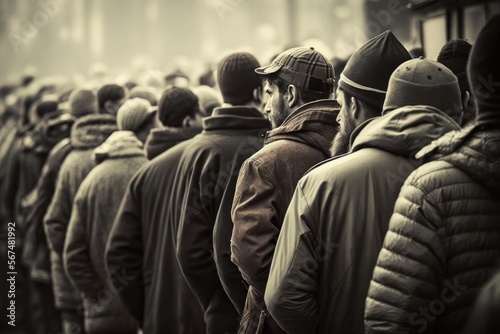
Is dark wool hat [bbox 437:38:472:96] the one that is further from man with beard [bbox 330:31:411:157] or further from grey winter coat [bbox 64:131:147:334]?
grey winter coat [bbox 64:131:147:334]

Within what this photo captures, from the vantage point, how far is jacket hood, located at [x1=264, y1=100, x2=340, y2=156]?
255 inches

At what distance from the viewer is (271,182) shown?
6363 millimetres

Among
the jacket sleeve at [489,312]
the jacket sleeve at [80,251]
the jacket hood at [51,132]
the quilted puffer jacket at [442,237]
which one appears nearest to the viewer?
the jacket sleeve at [489,312]

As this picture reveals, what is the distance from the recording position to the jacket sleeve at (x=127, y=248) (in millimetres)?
8703

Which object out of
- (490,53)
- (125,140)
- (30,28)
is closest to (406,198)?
(490,53)

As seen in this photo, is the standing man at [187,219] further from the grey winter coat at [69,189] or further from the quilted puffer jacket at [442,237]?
the quilted puffer jacket at [442,237]

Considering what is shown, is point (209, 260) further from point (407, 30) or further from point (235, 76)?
point (407, 30)

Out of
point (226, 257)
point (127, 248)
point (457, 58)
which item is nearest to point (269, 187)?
point (226, 257)

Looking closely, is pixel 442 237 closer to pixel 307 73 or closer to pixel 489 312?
pixel 489 312

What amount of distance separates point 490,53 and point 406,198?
61cm

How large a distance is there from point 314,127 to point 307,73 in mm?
417

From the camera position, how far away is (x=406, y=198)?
4.68 m

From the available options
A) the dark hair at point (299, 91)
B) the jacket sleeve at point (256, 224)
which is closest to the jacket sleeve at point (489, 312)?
the jacket sleeve at point (256, 224)

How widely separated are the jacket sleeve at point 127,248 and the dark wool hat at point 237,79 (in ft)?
3.25
